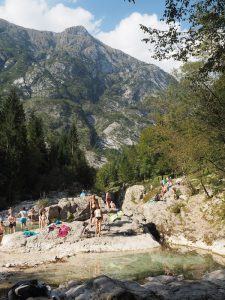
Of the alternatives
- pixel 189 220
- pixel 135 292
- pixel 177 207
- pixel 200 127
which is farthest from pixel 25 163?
pixel 135 292

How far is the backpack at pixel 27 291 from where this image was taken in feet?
37.1

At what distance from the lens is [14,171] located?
61.4 m

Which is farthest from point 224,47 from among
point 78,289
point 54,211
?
point 54,211

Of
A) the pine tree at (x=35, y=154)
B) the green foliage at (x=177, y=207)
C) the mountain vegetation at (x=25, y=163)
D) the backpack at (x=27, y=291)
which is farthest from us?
the pine tree at (x=35, y=154)

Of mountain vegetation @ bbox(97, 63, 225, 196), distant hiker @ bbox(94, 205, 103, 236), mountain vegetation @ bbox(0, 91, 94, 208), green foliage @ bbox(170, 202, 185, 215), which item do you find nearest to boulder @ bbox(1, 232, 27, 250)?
distant hiker @ bbox(94, 205, 103, 236)

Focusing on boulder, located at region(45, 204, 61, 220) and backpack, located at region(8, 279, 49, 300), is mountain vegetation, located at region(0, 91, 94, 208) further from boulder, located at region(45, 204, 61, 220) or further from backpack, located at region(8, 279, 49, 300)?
backpack, located at region(8, 279, 49, 300)

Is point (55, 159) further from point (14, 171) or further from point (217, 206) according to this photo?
point (217, 206)

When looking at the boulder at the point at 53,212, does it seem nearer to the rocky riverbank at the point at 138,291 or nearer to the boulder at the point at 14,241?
the boulder at the point at 14,241

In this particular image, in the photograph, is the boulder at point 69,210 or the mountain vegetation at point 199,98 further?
the boulder at point 69,210

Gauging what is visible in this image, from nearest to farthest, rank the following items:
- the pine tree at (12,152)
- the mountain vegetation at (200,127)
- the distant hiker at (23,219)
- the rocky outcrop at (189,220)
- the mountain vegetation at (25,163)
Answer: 1. the mountain vegetation at (200,127)
2. the rocky outcrop at (189,220)
3. the distant hiker at (23,219)
4. the pine tree at (12,152)
5. the mountain vegetation at (25,163)

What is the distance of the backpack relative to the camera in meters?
11.3

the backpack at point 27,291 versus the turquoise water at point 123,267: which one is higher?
the backpack at point 27,291

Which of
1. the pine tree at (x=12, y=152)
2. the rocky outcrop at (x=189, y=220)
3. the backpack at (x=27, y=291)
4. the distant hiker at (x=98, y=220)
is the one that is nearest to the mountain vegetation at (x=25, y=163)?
the pine tree at (x=12, y=152)

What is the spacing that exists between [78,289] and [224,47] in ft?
31.7
